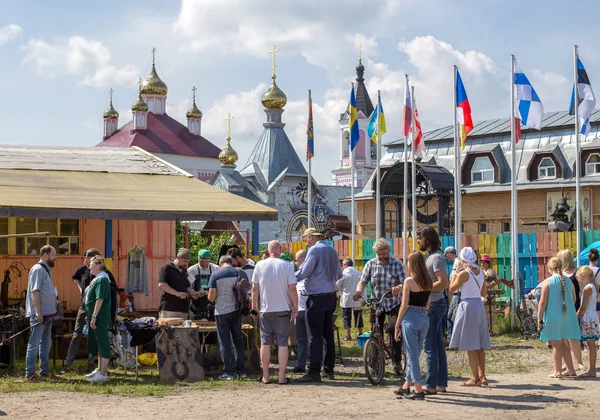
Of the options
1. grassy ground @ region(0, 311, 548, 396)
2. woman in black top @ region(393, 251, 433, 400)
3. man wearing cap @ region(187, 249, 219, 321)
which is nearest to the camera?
woman in black top @ region(393, 251, 433, 400)

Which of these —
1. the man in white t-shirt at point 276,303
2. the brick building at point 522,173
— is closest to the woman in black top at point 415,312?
the man in white t-shirt at point 276,303

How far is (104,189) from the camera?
18812 mm

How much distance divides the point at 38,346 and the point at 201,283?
3014mm

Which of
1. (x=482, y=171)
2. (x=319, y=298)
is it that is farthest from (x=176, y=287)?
(x=482, y=171)

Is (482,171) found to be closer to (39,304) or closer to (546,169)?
(546,169)

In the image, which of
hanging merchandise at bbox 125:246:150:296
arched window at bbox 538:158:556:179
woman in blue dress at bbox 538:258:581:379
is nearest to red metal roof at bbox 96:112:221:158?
arched window at bbox 538:158:556:179

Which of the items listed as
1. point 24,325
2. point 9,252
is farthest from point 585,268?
point 9,252

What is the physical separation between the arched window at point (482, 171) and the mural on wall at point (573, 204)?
316 centimetres

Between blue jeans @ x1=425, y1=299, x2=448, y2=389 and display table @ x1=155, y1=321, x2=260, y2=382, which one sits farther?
display table @ x1=155, y1=321, x2=260, y2=382

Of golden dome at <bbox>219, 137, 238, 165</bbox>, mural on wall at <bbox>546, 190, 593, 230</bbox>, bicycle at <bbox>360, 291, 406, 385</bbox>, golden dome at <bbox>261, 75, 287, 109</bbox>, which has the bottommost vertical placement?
bicycle at <bbox>360, 291, 406, 385</bbox>

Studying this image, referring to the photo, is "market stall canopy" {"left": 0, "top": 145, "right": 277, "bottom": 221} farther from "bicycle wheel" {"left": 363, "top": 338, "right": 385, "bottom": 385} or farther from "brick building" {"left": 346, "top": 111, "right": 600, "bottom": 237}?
"brick building" {"left": 346, "top": 111, "right": 600, "bottom": 237}

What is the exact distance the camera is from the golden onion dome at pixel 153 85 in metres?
92.8

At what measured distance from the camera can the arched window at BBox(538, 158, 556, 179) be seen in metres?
44.4

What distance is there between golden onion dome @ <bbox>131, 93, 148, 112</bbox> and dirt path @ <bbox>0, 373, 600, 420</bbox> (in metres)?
76.6
